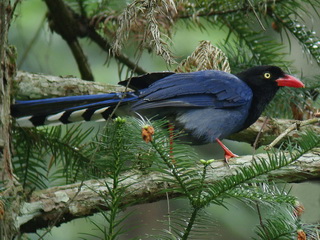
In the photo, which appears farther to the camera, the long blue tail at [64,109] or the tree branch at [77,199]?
the long blue tail at [64,109]

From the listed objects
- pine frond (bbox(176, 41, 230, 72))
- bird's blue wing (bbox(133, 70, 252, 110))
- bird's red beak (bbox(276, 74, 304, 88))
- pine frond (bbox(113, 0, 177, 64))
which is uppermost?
pine frond (bbox(113, 0, 177, 64))

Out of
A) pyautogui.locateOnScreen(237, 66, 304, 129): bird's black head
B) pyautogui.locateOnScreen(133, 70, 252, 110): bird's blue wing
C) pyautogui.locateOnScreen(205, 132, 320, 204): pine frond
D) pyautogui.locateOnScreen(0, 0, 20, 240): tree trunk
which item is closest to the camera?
pyautogui.locateOnScreen(205, 132, 320, 204): pine frond

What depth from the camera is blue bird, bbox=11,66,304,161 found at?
4.38 m

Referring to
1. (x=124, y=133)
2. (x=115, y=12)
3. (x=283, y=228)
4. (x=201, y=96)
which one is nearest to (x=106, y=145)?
(x=124, y=133)

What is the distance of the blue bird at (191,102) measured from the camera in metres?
4.38

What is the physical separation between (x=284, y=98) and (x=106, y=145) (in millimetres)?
2793

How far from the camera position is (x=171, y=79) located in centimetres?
469

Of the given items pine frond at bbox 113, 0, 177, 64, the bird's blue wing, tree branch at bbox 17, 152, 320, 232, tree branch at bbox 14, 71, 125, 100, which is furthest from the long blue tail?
pine frond at bbox 113, 0, 177, 64

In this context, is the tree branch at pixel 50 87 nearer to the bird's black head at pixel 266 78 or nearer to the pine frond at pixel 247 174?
the bird's black head at pixel 266 78

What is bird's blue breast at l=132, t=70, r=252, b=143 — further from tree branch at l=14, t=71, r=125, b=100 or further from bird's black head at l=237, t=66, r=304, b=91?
tree branch at l=14, t=71, r=125, b=100

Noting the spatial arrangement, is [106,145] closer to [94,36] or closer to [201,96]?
[201,96]

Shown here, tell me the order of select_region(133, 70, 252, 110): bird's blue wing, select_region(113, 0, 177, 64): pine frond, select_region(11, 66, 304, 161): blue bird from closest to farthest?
select_region(113, 0, 177, 64): pine frond, select_region(11, 66, 304, 161): blue bird, select_region(133, 70, 252, 110): bird's blue wing

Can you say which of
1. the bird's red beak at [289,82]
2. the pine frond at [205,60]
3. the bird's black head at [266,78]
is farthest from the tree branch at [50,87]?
the bird's red beak at [289,82]

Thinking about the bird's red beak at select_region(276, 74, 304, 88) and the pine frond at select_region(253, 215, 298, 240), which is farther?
the bird's red beak at select_region(276, 74, 304, 88)
